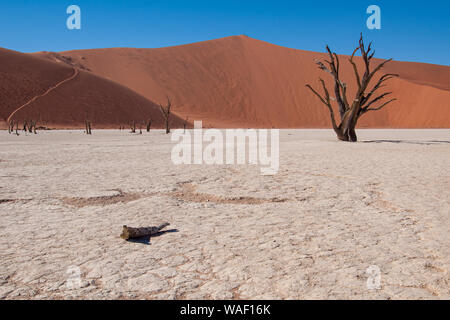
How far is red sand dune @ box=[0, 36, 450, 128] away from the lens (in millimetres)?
48469

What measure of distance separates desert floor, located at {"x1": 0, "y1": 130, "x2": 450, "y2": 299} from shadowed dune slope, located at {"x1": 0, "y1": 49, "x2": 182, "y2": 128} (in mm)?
34281

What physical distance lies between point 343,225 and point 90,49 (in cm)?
7140

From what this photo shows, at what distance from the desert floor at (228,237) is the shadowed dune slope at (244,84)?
38.7 meters

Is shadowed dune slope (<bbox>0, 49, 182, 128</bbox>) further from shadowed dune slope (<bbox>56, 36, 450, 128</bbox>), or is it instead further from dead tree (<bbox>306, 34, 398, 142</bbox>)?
dead tree (<bbox>306, 34, 398, 142</bbox>)

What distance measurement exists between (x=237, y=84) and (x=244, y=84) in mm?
1073

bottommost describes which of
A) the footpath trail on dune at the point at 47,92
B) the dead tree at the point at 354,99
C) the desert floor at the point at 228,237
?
the desert floor at the point at 228,237

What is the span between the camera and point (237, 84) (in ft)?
187

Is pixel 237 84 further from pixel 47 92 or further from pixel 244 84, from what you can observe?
pixel 47 92

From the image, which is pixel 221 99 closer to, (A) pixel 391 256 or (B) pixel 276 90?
(B) pixel 276 90

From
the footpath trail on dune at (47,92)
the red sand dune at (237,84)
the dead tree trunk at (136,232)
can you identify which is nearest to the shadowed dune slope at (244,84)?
the red sand dune at (237,84)

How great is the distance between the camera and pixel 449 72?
77.8m

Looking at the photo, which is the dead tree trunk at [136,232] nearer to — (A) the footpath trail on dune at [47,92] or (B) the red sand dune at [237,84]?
(A) the footpath trail on dune at [47,92]

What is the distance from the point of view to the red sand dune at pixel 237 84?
4847 centimetres
